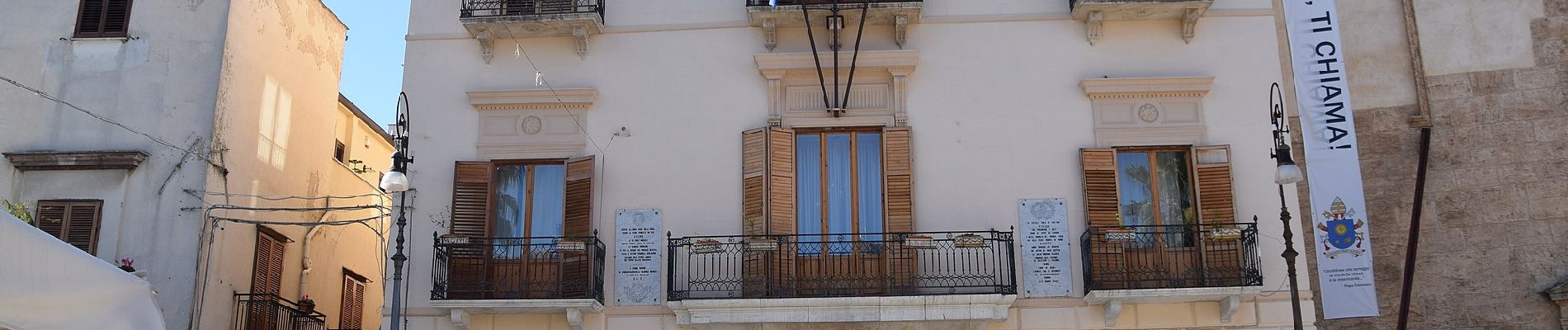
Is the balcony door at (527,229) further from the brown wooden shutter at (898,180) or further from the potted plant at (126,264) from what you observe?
the potted plant at (126,264)

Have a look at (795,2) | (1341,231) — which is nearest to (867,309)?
(795,2)

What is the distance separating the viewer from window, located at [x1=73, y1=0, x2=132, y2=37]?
1759cm

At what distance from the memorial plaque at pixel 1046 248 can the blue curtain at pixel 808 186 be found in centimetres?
235

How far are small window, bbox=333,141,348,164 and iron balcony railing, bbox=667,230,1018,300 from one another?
764 cm

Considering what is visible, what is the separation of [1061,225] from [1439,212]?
5457 mm

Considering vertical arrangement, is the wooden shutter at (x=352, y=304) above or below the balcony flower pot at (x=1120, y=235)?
below

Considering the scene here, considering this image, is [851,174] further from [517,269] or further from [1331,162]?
[1331,162]

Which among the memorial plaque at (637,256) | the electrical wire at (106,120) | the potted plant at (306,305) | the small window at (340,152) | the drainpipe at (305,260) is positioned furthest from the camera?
the small window at (340,152)

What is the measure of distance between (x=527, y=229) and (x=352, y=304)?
19.5 ft

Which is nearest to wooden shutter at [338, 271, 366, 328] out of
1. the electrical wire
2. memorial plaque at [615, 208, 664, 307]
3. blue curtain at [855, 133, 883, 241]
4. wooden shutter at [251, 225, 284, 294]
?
wooden shutter at [251, 225, 284, 294]

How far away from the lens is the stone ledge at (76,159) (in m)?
16.8

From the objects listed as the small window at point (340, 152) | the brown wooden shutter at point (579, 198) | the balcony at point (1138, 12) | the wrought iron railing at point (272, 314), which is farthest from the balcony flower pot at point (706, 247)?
the small window at point (340, 152)

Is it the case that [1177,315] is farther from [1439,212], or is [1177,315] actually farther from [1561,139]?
[1561,139]

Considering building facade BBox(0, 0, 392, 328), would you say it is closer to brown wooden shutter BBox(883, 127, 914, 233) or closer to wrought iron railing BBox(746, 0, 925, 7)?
wrought iron railing BBox(746, 0, 925, 7)
